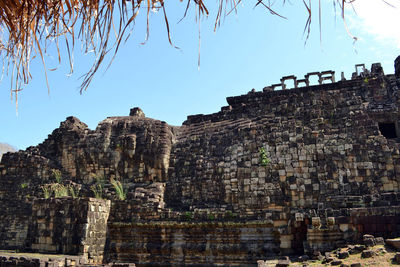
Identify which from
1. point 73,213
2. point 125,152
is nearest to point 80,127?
point 125,152

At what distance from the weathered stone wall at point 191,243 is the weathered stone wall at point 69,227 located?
2.38 feet

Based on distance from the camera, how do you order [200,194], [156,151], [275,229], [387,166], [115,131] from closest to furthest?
[275,229] < [387,166] < [200,194] < [156,151] < [115,131]

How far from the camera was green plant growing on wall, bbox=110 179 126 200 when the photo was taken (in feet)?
46.4

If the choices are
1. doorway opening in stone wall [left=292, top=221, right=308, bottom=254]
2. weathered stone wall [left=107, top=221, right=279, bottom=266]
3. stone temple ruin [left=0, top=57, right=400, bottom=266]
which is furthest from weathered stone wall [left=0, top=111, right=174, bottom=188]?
doorway opening in stone wall [left=292, top=221, right=308, bottom=254]

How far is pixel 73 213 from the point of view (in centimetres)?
1273

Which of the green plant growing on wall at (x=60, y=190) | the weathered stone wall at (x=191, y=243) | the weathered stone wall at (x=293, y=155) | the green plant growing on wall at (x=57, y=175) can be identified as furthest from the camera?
the green plant growing on wall at (x=57, y=175)

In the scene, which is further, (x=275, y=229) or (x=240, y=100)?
(x=240, y=100)

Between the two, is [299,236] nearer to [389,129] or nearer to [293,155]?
[293,155]

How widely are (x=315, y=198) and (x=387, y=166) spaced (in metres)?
2.59

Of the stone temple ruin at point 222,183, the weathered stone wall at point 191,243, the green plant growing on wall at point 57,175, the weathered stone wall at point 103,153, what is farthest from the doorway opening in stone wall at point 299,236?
the green plant growing on wall at point 57,175

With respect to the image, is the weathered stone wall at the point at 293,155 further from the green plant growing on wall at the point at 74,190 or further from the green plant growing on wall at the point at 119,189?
the green plant growing on wall at the point at 74,190

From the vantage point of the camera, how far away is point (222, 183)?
1359 cm

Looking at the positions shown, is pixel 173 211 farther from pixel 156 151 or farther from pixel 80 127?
pixel 80 127

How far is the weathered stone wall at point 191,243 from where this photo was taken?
11.6 metres
